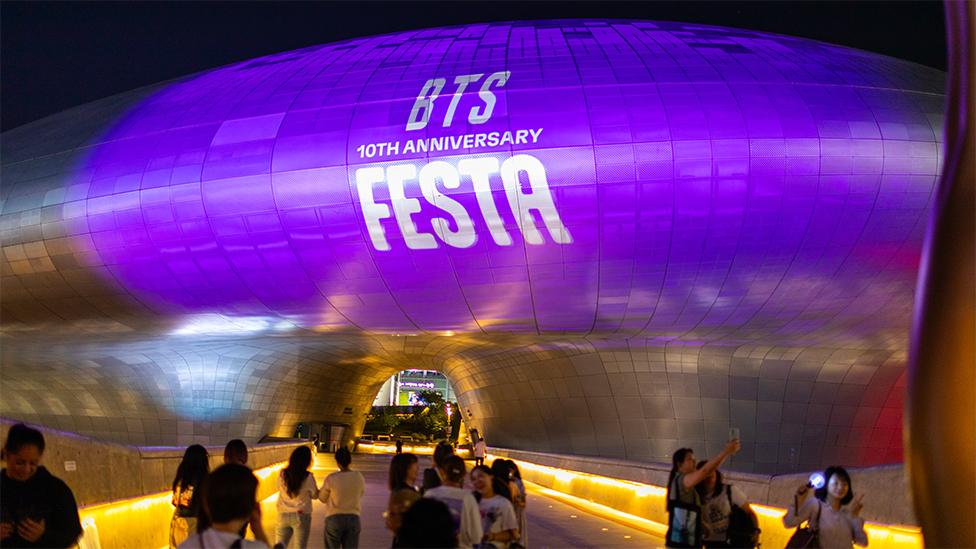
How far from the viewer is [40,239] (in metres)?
30.4

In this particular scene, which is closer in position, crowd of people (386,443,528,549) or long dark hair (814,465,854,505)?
crowd of people (386,443,528,549)

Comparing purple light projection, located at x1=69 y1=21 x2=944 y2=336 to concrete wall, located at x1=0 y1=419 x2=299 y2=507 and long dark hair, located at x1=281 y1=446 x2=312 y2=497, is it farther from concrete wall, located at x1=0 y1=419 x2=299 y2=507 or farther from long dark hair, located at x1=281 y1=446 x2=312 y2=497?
long dark hair, located at x1=281 y1=446 x2=312 y2=497

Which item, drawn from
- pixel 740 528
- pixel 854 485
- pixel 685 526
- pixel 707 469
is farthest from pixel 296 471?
pixel 854 485

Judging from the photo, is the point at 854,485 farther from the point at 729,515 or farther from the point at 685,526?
the point at 685,526

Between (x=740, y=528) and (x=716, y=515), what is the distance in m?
0.19

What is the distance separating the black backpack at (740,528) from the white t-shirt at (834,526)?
0.44 m

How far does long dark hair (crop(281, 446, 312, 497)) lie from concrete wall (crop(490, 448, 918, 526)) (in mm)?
5024

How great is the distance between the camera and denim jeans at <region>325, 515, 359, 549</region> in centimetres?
770

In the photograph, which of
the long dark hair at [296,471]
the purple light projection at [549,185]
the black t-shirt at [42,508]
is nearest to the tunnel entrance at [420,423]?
the purple light projection at [549,185]

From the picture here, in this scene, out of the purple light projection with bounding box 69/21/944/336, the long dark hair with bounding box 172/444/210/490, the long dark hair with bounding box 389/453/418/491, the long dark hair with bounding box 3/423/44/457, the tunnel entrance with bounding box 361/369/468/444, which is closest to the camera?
the long dark hair with bounding box 3/423/44/457

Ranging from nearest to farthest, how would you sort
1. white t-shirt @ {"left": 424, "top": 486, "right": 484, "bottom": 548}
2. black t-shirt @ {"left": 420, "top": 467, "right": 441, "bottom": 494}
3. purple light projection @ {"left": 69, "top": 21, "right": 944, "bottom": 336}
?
white t-shirt @ {"left": 424, "top": 486, "right": 484, "bottom": 548}
black t-shirt @ {"left": 420, "top": 467, "right": 441, "bottom": 494}
purple light projection @ {"left": 69, "top": 21, "right": 944, "bottom": 336}

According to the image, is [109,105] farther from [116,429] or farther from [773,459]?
[773,459]

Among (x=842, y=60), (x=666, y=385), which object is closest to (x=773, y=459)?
(x=666, y=385)

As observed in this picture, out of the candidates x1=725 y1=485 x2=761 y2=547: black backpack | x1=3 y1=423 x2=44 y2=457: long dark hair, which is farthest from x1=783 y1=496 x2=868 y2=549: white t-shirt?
x1=3 y1=423 x2=44 y2=457: long dark hair
